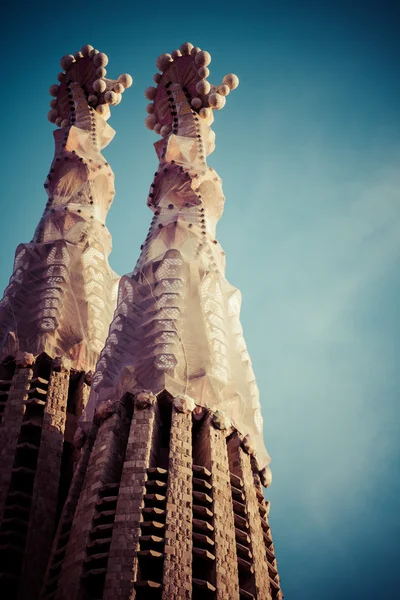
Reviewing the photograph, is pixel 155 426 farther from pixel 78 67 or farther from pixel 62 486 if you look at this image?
pixel 78 67

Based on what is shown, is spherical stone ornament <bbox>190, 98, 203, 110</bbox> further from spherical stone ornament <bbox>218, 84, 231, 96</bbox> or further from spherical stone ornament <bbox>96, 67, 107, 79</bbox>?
spherical stone ornament <bbox>96, 67, 107, 79</bbox>

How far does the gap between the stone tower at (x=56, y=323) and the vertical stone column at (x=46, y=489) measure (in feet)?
0.10

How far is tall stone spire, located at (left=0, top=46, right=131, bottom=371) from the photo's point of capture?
31.7 metres

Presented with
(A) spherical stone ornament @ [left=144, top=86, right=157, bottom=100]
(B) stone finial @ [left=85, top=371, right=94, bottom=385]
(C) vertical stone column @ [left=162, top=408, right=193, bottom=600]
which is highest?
(A) spherical stone ornament @ [left=144, top=86, right=157, bottom=100]

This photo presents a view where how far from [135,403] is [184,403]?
4.33 ft

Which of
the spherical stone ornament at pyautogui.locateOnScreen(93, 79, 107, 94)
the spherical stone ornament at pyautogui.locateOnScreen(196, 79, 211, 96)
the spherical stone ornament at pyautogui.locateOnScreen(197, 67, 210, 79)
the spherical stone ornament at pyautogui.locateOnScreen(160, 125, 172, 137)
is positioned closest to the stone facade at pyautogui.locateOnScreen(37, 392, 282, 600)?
the spherical stone ornament at pyautogui.locateOnScreen(160, 125, 172, 137)

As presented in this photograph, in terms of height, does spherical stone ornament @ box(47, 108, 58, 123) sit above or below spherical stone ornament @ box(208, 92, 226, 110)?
above

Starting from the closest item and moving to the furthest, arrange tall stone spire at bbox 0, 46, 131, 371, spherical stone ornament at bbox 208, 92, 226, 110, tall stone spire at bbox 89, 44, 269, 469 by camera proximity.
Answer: tall stone spire at bbox 89, 44, 269, 469, tall stone spire at bbox 0, 46, 131, 371, spherical stone ornament at bbox 208, 92, 226, 110

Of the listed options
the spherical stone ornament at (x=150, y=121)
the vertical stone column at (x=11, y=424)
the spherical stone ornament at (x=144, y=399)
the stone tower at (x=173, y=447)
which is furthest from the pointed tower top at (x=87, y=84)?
the spherical stone ornament at (x=144, y=399)

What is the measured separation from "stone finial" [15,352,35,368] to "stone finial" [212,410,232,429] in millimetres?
7710

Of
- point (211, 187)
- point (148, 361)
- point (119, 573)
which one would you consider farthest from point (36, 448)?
point (211, 187)

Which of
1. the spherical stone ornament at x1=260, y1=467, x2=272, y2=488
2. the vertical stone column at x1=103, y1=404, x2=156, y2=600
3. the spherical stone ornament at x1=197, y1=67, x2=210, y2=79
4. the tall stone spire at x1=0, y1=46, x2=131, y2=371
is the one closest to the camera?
the vertical stone column at x1=103, y1=404, x2=156, y2=600

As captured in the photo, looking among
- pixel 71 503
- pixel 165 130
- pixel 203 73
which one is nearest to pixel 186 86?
pixel 203 73

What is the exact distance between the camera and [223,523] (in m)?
21.9
